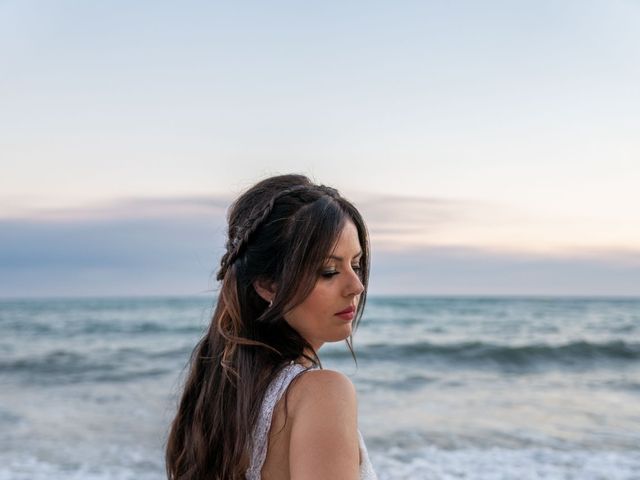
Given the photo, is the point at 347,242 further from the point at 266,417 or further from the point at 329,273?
the point at 266,417

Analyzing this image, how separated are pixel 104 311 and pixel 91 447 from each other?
22245 mm

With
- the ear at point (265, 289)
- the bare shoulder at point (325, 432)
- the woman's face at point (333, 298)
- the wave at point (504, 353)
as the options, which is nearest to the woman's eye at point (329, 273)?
the woman's face at point (333, 298)

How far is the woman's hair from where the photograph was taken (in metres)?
1.68

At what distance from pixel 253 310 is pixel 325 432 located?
381 mm

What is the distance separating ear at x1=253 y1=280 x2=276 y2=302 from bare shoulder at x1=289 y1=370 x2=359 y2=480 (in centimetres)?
25

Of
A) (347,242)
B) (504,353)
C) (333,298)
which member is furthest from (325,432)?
(504,353)

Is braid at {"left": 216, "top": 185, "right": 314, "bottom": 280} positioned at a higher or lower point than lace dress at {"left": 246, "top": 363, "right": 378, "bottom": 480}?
higher

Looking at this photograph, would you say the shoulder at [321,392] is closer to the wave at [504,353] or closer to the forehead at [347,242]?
the forehead at [347,242]

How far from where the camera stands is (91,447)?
270 inches

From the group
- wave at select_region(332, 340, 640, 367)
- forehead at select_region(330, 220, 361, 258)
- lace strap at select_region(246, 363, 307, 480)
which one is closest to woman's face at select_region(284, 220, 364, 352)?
forehead at select_region(330, 220, 361, 258)

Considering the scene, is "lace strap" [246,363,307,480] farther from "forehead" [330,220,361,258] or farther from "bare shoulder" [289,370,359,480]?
"forehead" [330,220,361,258]

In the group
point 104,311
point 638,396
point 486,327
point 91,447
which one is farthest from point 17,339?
point 638,396

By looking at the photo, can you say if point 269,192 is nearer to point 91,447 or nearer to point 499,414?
point 91,447

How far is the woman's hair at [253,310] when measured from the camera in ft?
5.51
